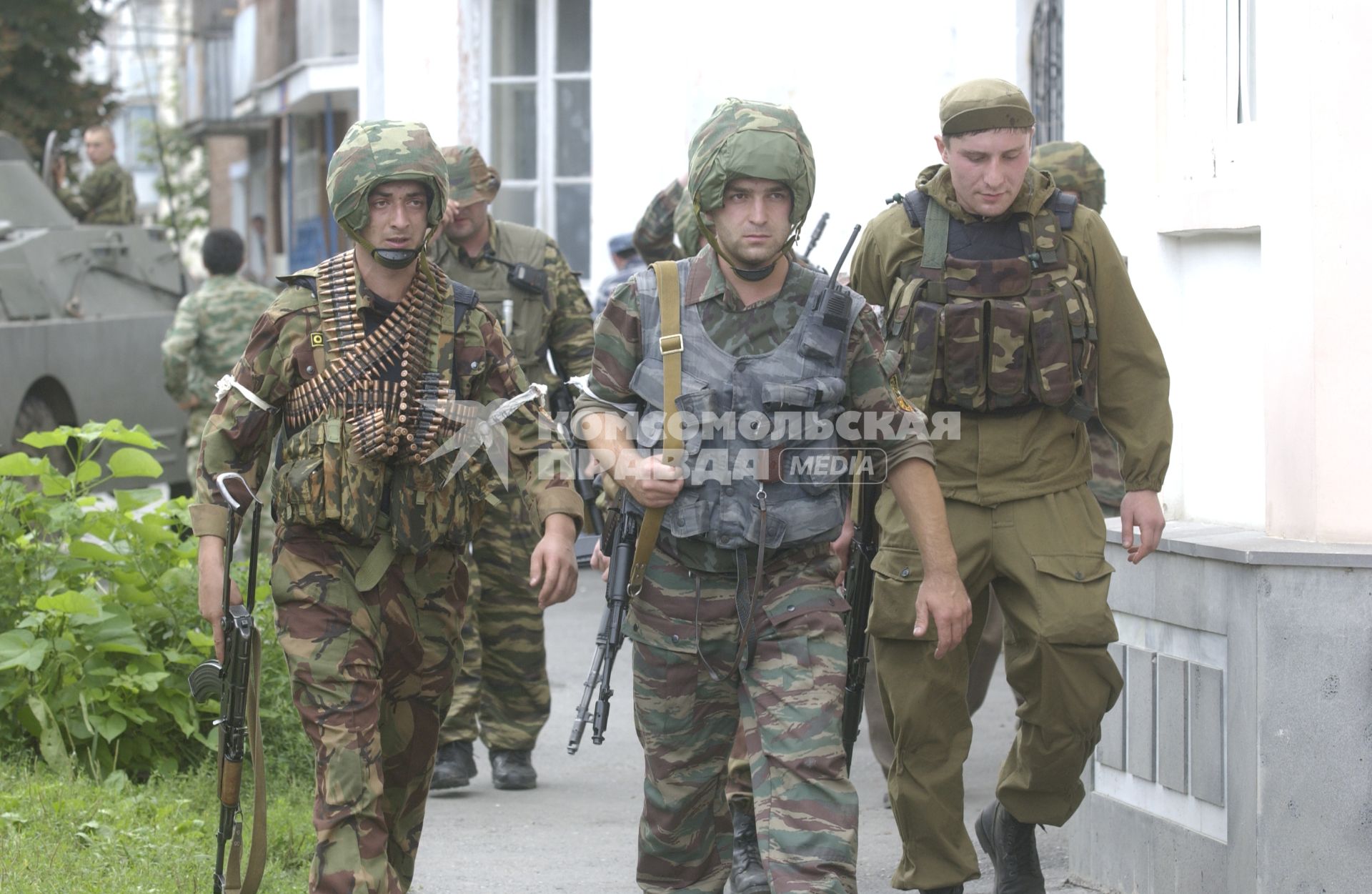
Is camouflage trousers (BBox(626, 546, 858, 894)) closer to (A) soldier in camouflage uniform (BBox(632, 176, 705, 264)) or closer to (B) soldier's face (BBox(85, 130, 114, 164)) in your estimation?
(A) soldier in camouflage uniform (BBox(632, 176, 705, 264))

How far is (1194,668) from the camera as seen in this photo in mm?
4945

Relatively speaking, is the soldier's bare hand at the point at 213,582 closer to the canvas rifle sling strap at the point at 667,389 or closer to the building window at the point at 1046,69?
the canvas rifle sling strap at the point at 667,389

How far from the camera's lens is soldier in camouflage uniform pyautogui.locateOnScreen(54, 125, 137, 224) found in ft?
57.0

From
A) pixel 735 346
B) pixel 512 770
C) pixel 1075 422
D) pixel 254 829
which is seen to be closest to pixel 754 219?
pixel 735 346

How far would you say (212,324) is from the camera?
1057 centimetres

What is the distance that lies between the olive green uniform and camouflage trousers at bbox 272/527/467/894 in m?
1.10

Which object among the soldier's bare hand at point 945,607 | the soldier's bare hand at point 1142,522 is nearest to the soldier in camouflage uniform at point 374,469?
the soldier's bare hand at point 945,607

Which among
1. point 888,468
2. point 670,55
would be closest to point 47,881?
point 888,468

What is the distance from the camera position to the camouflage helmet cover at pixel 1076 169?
6.67 metres

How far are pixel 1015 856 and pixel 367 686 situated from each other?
176 cm

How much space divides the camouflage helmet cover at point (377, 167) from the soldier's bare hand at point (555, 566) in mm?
825

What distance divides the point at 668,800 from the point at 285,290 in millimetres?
1493

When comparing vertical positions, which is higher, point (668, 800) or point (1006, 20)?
point (1006, 20)

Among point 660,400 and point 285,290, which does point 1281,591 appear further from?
point 285,290
